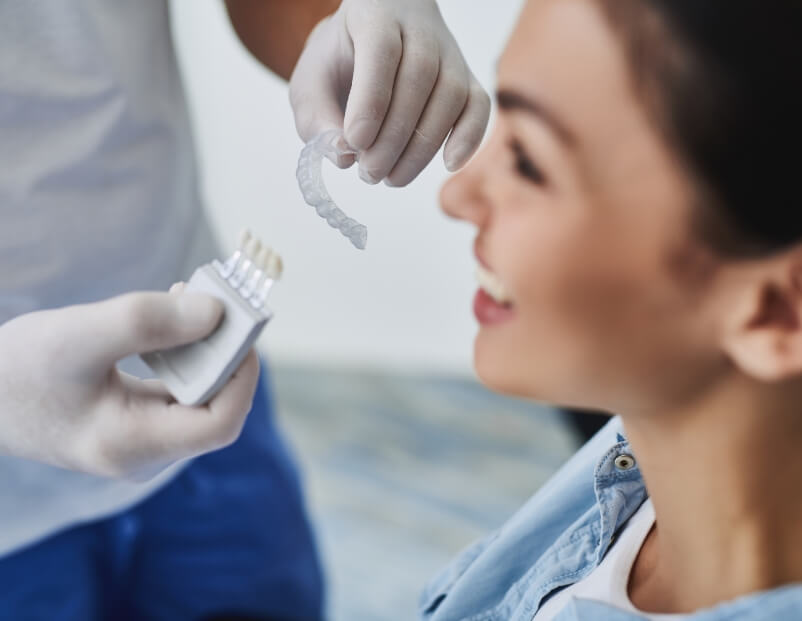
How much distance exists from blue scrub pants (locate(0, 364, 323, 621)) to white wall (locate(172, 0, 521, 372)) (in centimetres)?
74

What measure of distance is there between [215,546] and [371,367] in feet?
4.57

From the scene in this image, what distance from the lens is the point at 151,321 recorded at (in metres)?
0.75

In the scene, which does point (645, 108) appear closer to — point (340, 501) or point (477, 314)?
point (477, 314)

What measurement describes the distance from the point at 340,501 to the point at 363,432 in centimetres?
25

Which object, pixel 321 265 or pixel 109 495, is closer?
pixel 109 495

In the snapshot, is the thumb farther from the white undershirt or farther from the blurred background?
the blurred background

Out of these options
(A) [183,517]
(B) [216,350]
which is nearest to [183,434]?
(B) [216,350]

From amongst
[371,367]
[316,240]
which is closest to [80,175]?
[316,240]

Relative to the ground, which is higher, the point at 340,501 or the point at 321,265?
the point at 321,265

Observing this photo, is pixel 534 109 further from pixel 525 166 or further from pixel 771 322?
pixel 771 322

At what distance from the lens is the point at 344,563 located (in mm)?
2133

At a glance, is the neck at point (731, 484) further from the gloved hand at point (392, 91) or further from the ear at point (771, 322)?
the gloved hand at point (392, 91)

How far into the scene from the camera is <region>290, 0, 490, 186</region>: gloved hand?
2.98ft

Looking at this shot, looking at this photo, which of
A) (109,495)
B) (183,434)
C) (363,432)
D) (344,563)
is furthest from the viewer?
(363,432)
